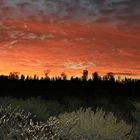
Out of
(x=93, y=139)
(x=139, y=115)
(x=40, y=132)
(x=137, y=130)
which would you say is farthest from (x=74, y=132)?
(x=139, y=115)

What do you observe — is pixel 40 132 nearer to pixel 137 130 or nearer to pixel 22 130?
pixel 22 130

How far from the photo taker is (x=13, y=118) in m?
12.4

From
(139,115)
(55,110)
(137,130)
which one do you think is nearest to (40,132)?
(137,130)

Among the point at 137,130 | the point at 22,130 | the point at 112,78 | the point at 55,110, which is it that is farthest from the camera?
the point at 112,78

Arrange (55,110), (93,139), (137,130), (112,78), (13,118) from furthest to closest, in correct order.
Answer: (112,78) → (55,110) → (137,130) → (13,118) → (93,139)

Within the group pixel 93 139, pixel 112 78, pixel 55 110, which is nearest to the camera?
pixel 93 139

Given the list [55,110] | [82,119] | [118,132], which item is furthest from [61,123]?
[55,110]

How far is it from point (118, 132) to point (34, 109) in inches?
344

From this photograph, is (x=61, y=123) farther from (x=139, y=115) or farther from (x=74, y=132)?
(x=139, y=115)

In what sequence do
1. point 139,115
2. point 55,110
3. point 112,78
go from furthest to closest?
1. point 112,78
2. point 55,110
3. point 139,115

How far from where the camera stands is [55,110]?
22.2m

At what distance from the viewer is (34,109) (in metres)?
19.9

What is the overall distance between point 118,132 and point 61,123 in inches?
49.9

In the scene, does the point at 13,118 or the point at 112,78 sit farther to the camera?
the point at 112,78
